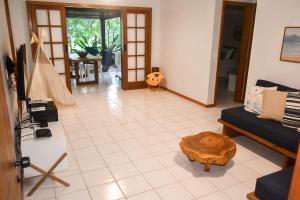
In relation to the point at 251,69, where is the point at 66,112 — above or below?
below

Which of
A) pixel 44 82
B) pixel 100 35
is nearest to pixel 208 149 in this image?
pixel 44 82

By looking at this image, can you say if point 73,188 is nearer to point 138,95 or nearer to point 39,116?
point 39,116

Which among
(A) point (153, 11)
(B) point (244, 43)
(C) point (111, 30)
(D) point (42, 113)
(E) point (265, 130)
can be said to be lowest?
(E) point (265, 130)

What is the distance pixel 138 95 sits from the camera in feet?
18.4

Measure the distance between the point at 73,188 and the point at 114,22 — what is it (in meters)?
8.61

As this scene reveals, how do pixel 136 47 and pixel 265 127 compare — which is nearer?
pixel 265 127

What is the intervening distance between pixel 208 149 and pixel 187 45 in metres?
3.13

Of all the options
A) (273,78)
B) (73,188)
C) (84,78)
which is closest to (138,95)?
(84,78)

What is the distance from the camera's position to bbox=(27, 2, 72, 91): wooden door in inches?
191

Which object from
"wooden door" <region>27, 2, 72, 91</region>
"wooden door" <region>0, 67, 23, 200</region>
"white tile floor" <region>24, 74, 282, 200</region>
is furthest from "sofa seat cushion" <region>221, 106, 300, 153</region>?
"wooden door" <region>27, 2, 72, 91</region>

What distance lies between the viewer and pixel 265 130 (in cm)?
270

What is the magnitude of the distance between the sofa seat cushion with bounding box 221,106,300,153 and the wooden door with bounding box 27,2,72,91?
12.4 feet

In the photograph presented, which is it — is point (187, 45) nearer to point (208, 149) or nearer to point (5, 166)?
point (208, 149)

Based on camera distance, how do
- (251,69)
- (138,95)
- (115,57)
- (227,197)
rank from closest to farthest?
1. (227,197)
2. (251,69)
3. (138,95)
4. (115,57)
